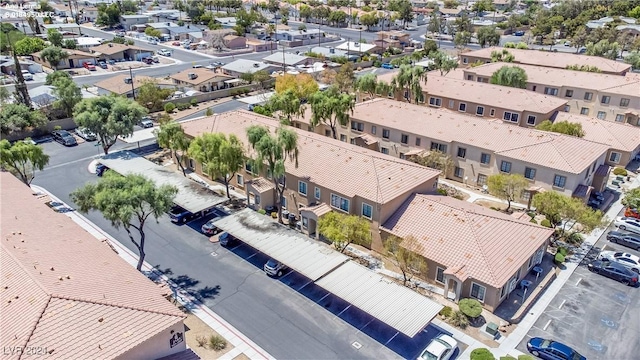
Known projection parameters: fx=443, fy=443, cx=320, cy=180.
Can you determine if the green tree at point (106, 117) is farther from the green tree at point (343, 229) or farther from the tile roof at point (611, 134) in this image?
the tile roof at point (611, 134)

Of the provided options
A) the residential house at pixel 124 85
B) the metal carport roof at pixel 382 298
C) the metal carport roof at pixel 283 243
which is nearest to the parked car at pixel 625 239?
the metal carport roof at pixel 382 298

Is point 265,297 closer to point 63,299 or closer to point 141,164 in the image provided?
point 63,299

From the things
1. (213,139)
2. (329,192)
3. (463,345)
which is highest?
(213,139)

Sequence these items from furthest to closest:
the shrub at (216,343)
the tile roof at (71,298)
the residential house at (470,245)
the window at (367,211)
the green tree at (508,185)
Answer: the green tree at (508,185) < the window at (367,211) < the residential house at (470,245) < the shrub at (216,343) < the tile roof at (71,298)

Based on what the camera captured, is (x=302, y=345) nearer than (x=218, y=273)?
Yes

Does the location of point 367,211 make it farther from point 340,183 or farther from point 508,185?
point 508,185

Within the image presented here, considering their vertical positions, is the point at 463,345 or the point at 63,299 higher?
the point at 63,299

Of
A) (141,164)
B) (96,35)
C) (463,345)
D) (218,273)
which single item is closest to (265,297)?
(218,273)
